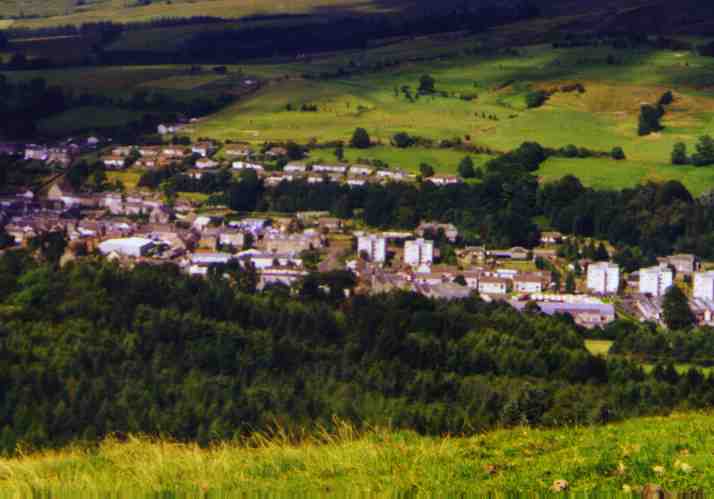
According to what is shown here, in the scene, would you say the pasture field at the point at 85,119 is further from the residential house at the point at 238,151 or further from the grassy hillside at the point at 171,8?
the grassy hillside at the point at 171,8

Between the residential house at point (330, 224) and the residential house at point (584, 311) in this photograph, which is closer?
the residential house at point (584, 311)

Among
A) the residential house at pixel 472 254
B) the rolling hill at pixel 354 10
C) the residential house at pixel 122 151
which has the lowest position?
the residential house at pixel 472 254

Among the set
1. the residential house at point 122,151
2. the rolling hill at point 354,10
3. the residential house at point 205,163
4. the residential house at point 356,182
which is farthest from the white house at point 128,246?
the rolling hill at point 354,10

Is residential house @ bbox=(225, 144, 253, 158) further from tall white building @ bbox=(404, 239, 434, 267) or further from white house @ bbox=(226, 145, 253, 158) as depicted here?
tall white building @ bbox=(404, 239, 434, 267)

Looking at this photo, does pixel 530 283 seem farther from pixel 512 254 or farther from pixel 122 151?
pixel 122 151

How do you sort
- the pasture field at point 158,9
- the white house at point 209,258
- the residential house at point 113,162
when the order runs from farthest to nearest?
the pasture field at point 158,9, the residential house at point 113,162, the white house at point 209,258

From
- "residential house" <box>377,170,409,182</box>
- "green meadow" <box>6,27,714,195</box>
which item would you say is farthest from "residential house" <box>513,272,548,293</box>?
"residential house" <box>377,170,409,182</box>
